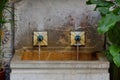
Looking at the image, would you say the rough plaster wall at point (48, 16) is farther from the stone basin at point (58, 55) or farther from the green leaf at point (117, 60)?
the green leaf at point (117, 60)

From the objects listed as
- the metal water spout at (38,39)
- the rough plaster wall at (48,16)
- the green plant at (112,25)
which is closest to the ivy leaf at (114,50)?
the green plant at (112,25)

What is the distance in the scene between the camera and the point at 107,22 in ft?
8.01

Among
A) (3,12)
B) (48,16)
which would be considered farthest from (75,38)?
(3,12)

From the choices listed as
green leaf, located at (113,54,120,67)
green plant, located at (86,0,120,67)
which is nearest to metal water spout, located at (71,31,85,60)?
green plant, located at (86,0,120,67)

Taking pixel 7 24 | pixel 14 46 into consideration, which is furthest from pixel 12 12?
pixel 14 46

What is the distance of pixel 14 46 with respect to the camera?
10.7ft

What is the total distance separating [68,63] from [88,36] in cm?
69

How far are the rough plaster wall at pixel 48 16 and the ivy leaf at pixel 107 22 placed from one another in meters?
0.76

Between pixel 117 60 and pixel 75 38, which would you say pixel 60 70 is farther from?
pixel 75 38

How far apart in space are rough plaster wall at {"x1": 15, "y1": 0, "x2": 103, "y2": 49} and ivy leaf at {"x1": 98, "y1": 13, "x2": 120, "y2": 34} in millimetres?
760

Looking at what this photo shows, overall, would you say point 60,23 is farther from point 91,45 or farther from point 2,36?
point 2,36

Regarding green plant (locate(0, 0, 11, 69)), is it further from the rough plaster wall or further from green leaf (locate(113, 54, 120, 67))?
green leaf (locate(113, 54, 120, 67))

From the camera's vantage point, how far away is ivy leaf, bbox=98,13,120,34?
240cm

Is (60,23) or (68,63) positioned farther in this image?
(60,23)
